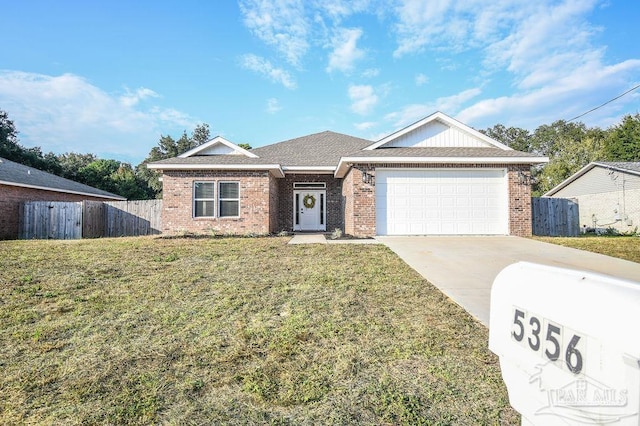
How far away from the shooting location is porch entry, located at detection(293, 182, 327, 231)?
16.4 meters

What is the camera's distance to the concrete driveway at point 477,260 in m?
5.11

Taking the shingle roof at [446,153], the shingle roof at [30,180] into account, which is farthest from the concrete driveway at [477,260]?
the shingle roof at [30,180]

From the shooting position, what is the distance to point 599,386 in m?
0.86

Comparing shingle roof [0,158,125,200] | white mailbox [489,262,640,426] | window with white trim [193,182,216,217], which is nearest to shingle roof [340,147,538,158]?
window with white trim [193,182,216,217]

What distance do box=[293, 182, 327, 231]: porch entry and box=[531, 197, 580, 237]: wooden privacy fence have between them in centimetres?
957

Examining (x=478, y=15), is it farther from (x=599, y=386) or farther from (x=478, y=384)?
(x=599, y=386)

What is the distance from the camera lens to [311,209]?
54.0 ft

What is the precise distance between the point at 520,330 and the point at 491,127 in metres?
53.0

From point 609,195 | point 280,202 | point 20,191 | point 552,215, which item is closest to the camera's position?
point 552,215

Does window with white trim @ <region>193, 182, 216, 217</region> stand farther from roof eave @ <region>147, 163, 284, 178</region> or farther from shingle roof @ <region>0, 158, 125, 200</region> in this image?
shingle roof @ <region>0, 158, 125, 200</region>

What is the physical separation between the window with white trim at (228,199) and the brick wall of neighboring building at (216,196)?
201 millimetres

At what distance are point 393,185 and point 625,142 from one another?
1219 inches

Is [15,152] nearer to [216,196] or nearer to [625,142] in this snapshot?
[216,196]

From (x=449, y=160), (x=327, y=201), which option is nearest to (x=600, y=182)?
(x=449, y=160)
